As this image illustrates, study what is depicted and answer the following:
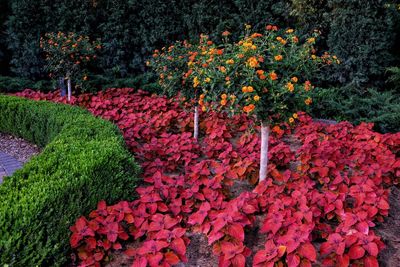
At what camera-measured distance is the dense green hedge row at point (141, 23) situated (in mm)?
6859

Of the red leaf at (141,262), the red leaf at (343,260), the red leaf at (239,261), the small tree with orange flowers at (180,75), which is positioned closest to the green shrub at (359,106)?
the small tree with orange flowers at (180,75)

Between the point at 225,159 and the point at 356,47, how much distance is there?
368 cm

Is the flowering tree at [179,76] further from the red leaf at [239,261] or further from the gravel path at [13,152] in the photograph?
the red leaf at [239,261]

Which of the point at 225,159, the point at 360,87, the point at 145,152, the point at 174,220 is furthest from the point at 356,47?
the point at 174,220

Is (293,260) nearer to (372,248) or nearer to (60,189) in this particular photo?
(372,248)

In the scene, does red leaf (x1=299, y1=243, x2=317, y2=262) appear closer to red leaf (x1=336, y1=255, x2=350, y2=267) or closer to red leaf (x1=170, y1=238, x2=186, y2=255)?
red leaf (x1=336, y1=255, x2=350, y2=267)

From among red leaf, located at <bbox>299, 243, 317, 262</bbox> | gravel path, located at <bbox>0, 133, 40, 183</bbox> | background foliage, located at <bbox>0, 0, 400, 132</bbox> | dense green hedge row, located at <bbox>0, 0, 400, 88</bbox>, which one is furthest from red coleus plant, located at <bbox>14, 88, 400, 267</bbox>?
dense green hedge row, located at <bbox>0, 0, 400, 88</bbox>

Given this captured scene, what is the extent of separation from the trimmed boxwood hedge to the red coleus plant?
0.14 meters

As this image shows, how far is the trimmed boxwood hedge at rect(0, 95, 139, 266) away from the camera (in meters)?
2.29

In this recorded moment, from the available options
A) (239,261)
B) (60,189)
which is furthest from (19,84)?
(239,261)

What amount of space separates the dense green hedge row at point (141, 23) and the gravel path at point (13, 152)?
264 centimetres

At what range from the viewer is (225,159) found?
4.05 m

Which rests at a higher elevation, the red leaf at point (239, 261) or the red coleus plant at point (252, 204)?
the red coleus plant at point (252, 204)

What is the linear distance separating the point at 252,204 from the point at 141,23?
5.99 m
